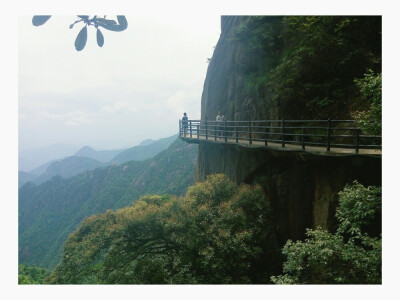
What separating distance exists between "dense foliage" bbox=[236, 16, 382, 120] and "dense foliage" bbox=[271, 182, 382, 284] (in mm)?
3859

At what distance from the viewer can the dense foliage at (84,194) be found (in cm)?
6016

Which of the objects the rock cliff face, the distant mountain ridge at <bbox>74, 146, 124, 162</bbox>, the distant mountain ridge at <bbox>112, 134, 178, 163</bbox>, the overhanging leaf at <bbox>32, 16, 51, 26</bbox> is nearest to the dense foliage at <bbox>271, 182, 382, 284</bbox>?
the rock cliff face

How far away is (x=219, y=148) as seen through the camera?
15008mm

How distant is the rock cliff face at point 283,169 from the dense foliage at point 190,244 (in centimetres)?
76

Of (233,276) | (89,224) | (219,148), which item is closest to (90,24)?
(233,276)

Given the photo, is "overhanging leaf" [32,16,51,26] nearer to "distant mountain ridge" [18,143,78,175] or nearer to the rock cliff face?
the rock cliff face

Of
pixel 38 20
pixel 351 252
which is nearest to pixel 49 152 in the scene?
pixel 351 252

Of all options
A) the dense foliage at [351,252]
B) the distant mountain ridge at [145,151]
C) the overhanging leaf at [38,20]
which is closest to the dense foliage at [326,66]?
the dense foliage at [351,252]

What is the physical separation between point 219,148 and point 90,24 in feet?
41.3

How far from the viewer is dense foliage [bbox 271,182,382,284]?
5.25 meters

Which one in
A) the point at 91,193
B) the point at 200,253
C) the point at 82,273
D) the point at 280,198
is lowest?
the point at 91,193

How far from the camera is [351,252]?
5.39 m

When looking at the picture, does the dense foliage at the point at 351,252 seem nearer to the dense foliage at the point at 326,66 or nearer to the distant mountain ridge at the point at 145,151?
the dense foliage at the point at 326,66

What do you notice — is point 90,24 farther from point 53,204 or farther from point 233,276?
point 53,204
